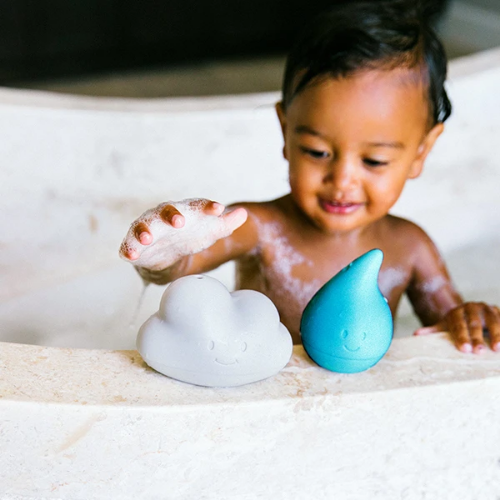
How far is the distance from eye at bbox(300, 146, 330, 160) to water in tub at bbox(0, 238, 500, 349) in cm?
55

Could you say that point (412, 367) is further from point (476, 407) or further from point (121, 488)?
point (121, 488)

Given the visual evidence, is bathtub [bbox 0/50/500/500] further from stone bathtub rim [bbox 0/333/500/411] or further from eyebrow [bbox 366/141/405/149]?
eyebrow [bbox 366/141/405/149]

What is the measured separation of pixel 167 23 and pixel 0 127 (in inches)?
72.8

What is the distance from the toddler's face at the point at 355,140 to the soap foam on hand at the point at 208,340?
298 millimetres

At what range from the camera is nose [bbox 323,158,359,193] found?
90 centimetres

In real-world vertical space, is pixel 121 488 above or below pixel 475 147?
below

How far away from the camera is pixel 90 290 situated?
1.53 m

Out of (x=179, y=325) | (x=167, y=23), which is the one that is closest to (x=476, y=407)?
(x=179, y=325)

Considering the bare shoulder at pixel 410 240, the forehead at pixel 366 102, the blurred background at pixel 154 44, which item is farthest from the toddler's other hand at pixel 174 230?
the blurred background at pixel 154 44

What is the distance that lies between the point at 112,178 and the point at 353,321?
2.80 ft

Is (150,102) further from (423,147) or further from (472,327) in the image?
(472,327)

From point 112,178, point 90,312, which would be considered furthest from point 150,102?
point 90,312

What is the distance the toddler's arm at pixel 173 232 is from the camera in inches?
27.9

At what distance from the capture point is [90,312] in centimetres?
149
